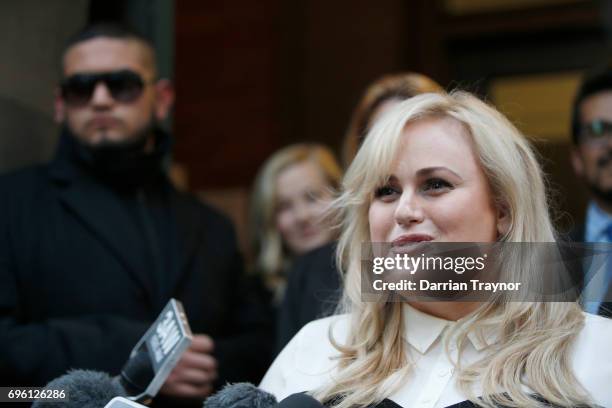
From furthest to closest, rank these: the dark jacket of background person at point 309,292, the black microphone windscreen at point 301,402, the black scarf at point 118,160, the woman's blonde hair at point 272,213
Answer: the woman's blonde hair at point 272,213
the black scarf at point 118,160
the dark jacket of background person at point 309,292
the black microphone windscreen at point 301,402

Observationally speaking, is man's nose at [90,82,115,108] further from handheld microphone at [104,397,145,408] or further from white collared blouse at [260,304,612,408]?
handheld microphone at [104,397,145,408]

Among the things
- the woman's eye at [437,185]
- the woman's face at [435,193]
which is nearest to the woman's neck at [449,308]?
the woman's face at [435,193]

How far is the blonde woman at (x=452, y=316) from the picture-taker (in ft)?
6.98

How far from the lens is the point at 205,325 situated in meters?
3.27

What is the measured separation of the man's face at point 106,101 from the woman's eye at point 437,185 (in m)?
1.38

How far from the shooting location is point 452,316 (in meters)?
2.29

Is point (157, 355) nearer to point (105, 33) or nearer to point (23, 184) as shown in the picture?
point (23, 184)

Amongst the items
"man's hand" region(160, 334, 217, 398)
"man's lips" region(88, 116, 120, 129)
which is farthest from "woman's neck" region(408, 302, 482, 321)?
"man's lips" region(88, 116, 120, 129)

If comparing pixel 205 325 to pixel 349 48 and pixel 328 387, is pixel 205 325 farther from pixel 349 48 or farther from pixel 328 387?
pixel 349 48

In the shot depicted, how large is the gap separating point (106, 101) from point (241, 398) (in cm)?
149

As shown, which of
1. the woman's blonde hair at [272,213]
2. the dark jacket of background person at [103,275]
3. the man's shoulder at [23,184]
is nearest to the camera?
the dark jacket of background person at [103,275]

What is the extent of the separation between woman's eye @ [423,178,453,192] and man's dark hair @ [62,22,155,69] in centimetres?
157

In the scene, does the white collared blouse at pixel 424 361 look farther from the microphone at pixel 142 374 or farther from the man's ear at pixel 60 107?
the man's ear at pixel 60 107

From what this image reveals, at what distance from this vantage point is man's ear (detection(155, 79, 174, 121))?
3.54 metres
